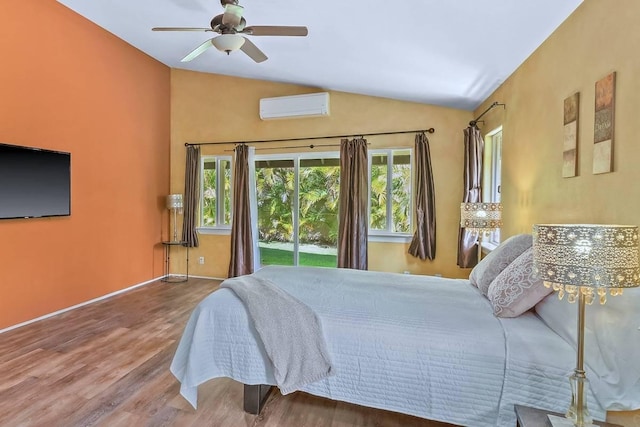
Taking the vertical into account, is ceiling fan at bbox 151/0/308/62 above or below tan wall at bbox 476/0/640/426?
above

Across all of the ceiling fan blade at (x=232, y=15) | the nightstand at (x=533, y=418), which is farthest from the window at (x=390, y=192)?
the nightstand at (x=533, y=418)

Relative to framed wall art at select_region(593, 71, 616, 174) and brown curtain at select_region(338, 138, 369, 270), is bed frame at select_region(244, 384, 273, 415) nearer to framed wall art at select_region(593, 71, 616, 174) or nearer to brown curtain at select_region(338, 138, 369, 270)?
framed wall art at select_region(593, 71, 616, 174)

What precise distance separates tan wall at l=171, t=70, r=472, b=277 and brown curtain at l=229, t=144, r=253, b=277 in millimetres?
331

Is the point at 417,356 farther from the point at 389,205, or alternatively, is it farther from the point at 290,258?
the point at 290,258

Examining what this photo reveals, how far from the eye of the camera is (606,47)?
5.59 ft

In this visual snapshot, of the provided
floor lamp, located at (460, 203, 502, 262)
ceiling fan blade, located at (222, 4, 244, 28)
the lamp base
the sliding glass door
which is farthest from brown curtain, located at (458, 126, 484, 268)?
ceiling fan blade, located at (222, 4, 244, 28)

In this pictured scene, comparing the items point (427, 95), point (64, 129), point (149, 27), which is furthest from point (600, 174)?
point (64, 129)

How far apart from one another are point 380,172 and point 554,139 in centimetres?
234

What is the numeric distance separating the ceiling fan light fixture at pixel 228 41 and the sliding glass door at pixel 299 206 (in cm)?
231

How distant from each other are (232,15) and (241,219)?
9.42 ft

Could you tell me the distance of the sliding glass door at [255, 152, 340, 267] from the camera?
4.66m

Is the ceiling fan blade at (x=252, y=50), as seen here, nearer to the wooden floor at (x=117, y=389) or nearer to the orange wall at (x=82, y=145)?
the orange wall at (x=82, y=145)

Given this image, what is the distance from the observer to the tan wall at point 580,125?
1.54m

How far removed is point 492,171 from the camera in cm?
379
